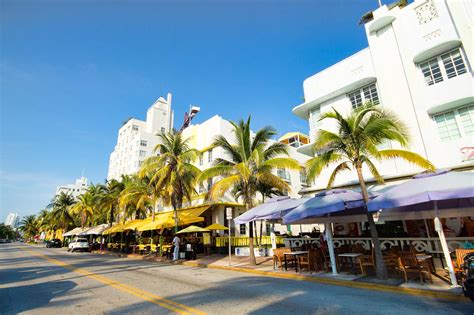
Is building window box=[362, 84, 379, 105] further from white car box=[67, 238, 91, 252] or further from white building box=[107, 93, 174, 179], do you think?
white building box=[107, 93, 174, 179]

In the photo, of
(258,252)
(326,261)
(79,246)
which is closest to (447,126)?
(326,261)

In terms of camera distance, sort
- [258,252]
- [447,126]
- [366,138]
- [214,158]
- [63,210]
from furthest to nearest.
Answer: [63,210] < [214,158] < [258,252] < [447,126] < [366,138]

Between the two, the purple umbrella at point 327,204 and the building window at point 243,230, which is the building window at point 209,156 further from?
the purple umbrella at point 327,204

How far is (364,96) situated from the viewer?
55.5 feet

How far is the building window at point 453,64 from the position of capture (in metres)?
13.3

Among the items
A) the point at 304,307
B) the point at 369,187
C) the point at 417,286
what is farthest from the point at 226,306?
the point at 369,187

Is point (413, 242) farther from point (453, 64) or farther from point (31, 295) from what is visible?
point (31, 295)

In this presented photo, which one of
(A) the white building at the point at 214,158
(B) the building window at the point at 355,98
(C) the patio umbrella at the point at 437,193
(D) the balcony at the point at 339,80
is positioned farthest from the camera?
(A) the white building at the point at 214,158

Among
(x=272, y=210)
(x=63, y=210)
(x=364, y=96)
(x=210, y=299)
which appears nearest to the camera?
(x=210, y=299)

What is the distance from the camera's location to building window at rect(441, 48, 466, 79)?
1330 cm

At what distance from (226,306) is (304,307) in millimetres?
1804

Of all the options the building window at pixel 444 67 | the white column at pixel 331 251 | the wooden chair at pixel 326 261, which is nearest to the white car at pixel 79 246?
the wooden chair at pixel 326 261

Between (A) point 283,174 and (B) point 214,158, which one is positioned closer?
(B) point 214,158

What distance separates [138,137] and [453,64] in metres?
52.9
